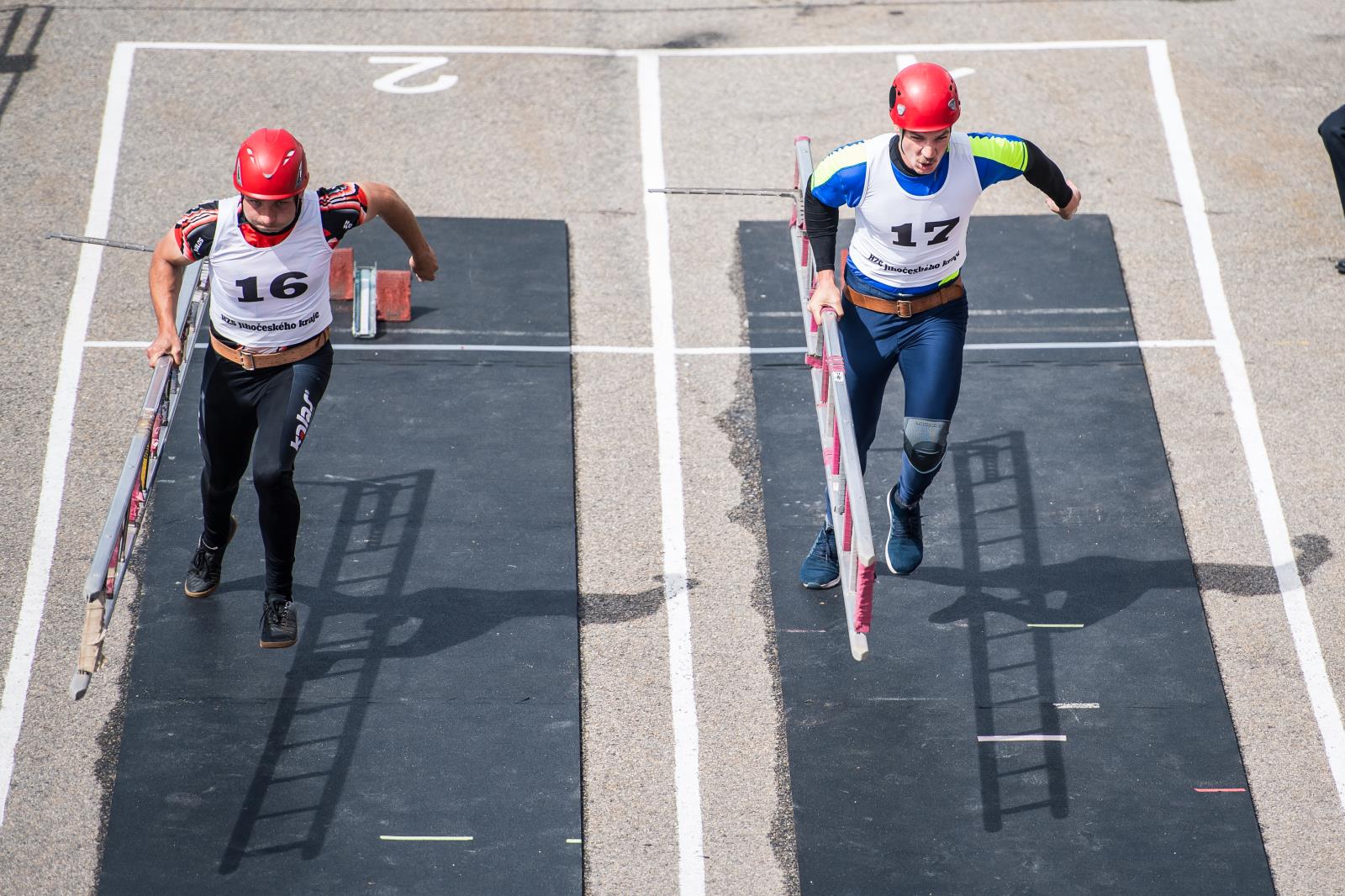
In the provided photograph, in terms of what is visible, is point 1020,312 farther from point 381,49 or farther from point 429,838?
point 381,49

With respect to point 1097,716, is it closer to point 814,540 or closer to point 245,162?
point 814,540

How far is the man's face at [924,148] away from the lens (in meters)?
6.79

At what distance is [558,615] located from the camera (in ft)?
26.4

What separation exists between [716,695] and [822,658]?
584mm

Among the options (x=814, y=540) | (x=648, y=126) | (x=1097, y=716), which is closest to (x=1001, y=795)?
(x=1097, y=716)

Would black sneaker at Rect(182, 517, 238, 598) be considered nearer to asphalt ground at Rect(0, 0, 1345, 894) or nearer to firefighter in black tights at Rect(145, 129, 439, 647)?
→ asphalt ground at Rect(0, 0, 1345, 894)

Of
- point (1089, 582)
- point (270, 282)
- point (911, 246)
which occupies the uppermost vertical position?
point (270, 282)

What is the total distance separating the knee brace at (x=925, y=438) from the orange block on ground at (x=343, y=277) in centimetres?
A: 433

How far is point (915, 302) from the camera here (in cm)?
731

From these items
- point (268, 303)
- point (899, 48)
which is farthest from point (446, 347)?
point (899, 48)

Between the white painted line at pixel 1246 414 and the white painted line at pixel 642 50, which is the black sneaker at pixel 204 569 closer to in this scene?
the white painted line at pixel 1246 414

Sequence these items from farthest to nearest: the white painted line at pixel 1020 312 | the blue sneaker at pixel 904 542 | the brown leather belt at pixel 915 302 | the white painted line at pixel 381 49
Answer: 1. the white painted line at pixel 381 49
2. the white painted line at pixel 1020 312
3. the blue sneaker at pixel 904 542
4. the brown leather belt at pixel 915 302

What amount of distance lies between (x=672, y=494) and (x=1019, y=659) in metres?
2.20

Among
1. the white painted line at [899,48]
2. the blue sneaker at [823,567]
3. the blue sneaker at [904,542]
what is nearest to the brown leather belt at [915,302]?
the blue sneaker at [904,542]
